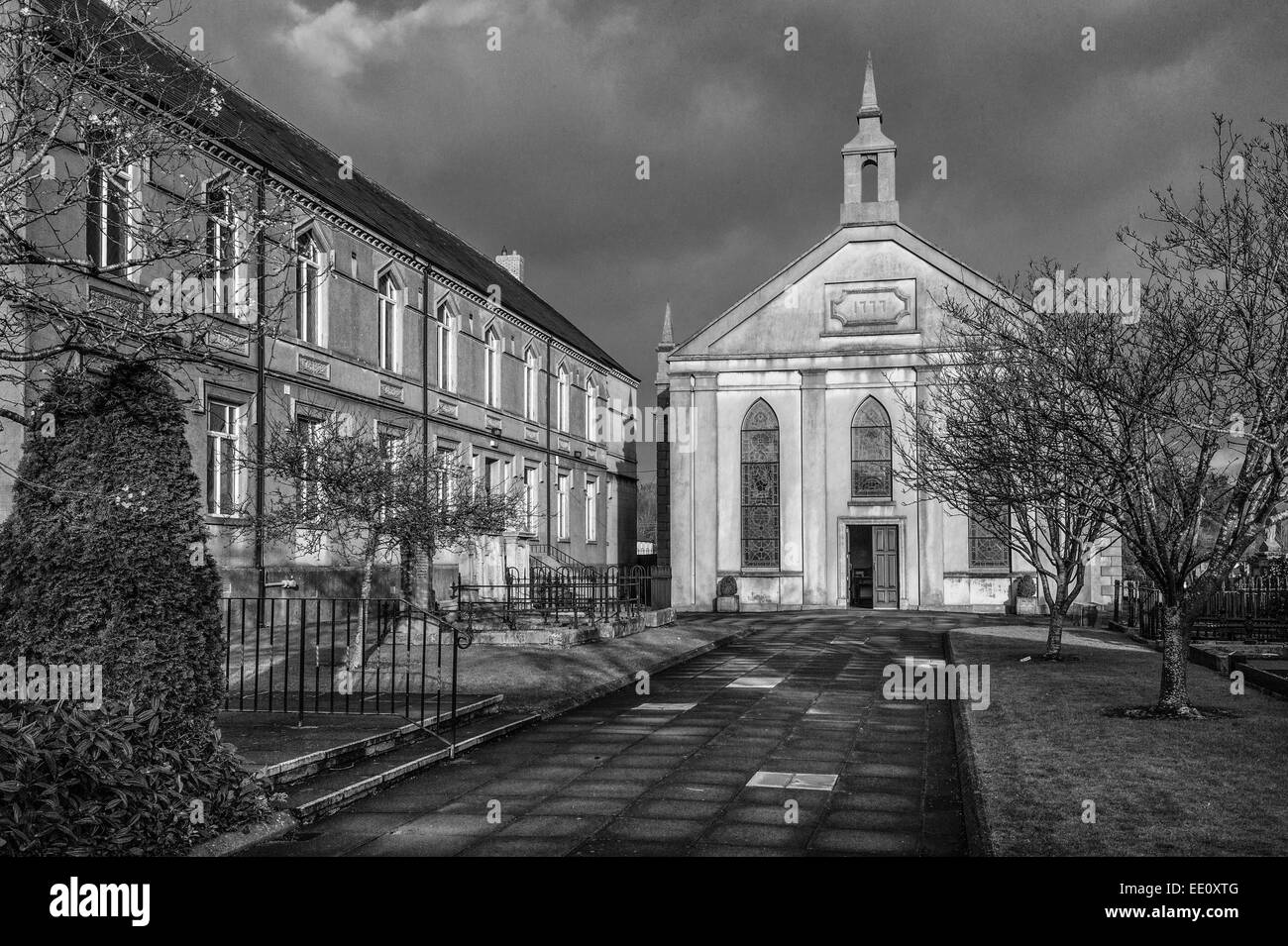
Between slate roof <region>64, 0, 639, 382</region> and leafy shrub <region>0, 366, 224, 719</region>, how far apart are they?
29.6 feet

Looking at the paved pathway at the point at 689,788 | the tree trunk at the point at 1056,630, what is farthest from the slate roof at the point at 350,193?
the tree trunk at the point at 1056,630

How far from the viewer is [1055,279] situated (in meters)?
14.3

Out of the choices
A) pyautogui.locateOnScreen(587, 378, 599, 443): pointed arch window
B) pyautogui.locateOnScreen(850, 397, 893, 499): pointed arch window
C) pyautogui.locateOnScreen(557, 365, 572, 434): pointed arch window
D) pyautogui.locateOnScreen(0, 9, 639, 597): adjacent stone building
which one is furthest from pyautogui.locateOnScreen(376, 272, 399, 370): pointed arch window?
pyautogui.locateOnScreen(850, 397, 893, 499): pointed arch window

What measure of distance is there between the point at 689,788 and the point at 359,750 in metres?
2.93

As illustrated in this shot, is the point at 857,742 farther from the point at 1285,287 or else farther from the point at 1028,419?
the point at 1285,287

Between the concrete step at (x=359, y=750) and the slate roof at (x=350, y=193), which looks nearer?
the concrete step at (x=359, y=750)

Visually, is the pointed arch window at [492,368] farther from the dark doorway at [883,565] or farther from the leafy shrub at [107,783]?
the leafy shrub at [107,783]

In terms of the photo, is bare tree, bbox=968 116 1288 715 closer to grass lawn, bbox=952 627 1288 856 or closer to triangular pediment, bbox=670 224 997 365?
grass lawn, bbox=952 627 1288 856

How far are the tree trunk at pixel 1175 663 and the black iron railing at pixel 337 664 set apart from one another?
24.3ft

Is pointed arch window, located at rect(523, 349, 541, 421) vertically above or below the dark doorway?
above

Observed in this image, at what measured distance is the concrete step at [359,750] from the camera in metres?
8.23

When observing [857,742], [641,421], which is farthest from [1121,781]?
[641,421]

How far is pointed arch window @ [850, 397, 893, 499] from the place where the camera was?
35812mm
